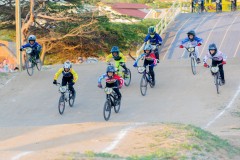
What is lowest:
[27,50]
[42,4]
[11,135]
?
[11,135]

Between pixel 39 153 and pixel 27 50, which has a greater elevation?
pixel 27 50

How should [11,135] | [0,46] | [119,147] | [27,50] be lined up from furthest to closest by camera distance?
[0,46] < [27,50] < [11,135] < [119,147]

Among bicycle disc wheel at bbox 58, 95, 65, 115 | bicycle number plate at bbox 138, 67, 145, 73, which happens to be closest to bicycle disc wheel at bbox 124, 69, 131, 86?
bicycle number plate at bbox 138, 67, 145, 73

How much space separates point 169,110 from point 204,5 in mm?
34832

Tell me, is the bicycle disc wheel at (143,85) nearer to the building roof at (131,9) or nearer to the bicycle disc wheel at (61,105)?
the bicycle disc wheel at (61,105)

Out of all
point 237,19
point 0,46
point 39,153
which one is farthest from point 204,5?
point 39,153

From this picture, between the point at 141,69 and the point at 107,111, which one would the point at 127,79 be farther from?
the point at 107,111

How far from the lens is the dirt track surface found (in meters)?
14.9

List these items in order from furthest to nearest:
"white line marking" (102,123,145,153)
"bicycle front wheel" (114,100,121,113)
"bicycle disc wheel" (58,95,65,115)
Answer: "bicycle disc wheel" (58,95,65,115)
"bicycle front wheel" (114,100,121,113)
"white line marking" (102,123,145,153)

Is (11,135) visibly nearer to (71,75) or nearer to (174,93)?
(71,75)

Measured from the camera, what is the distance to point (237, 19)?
49500 millimetres

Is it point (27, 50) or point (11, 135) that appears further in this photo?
point (27, 50)

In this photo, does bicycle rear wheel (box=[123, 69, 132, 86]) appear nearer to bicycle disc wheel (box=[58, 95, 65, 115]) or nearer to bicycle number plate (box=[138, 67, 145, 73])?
bicycle number plate (box=[138, 67, 145, 73])

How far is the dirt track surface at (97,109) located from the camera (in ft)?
48.8
